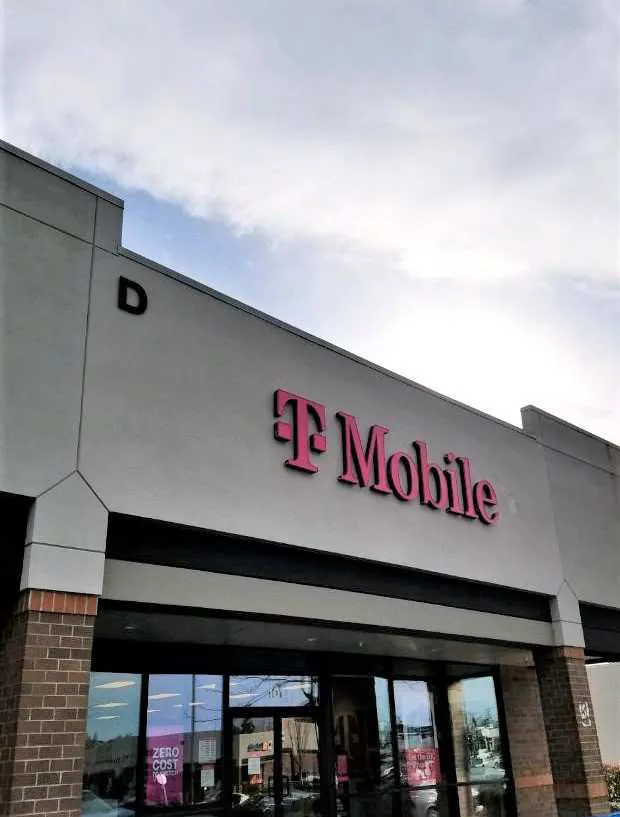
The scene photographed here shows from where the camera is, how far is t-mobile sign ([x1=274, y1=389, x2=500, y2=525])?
8.65m

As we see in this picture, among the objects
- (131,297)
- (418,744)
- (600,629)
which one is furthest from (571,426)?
(131,297)

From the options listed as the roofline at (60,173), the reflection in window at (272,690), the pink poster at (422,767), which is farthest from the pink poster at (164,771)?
the roofline at (60,173)

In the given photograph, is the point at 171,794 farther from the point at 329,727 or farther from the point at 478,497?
the point at 478,497

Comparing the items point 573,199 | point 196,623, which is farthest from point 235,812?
point 573,199

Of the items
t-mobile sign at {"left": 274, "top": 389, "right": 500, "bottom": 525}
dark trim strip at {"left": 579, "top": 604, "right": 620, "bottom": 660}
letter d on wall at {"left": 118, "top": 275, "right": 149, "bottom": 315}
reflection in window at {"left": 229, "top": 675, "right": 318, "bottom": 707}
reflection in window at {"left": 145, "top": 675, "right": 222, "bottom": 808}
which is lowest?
reflection in window at {"left": 145, "top": 675, "right": 222, "bottom": 808}

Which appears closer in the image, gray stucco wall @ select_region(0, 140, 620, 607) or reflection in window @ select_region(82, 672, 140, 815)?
gray stucco wall @ select_region(0, 140, 620, 607)

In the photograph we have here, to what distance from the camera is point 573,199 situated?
1130cm

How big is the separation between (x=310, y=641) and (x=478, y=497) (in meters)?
3.38

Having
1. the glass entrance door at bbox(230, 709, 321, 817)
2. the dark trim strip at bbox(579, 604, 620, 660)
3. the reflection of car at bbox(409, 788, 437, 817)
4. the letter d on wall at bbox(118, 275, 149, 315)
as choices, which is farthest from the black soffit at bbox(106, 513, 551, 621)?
the reflection of car at bbox(409, 788, 437, 817)

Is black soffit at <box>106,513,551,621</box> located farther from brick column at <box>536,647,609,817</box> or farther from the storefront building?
brick column at <box>536,647,609,817</box>

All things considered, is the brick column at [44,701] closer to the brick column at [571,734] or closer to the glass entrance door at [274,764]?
the glass entrance door at [274,764]

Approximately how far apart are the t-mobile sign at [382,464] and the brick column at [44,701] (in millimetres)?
3252

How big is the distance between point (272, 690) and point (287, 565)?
3069mm

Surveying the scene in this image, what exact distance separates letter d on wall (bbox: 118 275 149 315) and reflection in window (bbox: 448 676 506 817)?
9.31 meters
